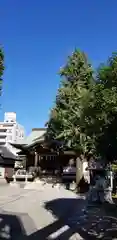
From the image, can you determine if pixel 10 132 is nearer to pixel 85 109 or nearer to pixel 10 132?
pixel 10 132

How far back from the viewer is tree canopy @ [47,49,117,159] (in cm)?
905

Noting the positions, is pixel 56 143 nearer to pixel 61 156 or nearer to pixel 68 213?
pixel 61 156

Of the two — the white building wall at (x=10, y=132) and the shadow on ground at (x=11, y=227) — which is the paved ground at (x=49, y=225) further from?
the white building wall at (x=10, y=132)

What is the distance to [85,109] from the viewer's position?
10891mm

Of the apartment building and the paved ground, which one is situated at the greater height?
the apartment building

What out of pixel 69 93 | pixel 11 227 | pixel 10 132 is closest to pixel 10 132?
pixel 10 132

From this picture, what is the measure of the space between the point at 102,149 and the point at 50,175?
2450cm

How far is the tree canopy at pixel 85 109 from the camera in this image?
905cm

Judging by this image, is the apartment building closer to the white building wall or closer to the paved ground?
the white building wall

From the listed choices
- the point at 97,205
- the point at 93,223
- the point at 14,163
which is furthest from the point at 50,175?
the point at 93,223

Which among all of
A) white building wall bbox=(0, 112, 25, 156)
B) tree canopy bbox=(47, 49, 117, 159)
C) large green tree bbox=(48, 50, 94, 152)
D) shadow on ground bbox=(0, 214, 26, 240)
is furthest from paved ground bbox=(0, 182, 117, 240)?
white building wall bbox=(0, 112, 25, 156)

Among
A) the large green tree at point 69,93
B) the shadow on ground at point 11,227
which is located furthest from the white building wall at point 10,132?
the shadow on ground at point 11,227

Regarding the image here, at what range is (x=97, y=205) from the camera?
52.9 ft

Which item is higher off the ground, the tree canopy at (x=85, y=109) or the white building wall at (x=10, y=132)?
the white building wall at (x=10, y=132)
